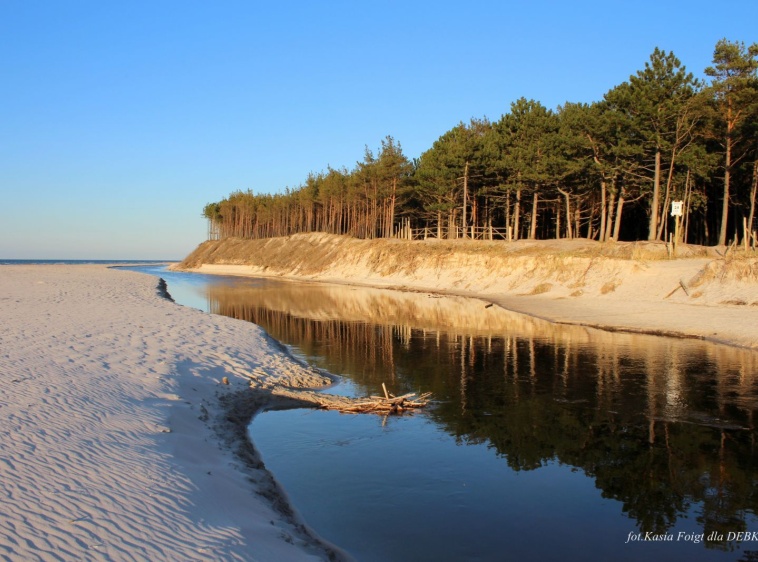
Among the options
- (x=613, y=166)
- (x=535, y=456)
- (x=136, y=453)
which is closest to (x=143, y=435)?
(x=136, y=453)

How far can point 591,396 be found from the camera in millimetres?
16344

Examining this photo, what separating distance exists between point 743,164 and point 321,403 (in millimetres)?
44086

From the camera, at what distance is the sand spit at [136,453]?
6.47 m

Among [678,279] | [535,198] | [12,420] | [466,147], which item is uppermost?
[466,147]

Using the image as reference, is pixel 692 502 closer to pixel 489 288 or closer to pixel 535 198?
pixel 489 288

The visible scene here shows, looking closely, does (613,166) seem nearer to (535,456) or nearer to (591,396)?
(591,396)

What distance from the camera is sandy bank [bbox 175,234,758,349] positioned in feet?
95.3

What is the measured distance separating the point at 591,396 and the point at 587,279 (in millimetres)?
27787

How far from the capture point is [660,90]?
147 feet

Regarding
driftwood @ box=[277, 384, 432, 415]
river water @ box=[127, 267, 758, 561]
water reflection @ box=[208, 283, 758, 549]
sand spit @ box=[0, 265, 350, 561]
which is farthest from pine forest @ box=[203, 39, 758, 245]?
sand spit @ box=[0, 265, 350, 561]

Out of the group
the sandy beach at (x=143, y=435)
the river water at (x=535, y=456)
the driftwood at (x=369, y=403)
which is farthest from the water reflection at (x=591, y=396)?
the sandy beach at (x=143, y=435)

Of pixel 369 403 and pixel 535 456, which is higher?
pixel 369 403

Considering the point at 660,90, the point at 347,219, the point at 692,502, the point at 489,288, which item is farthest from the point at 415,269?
the point at 692,502

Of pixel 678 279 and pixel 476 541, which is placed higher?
pixel 678 279
